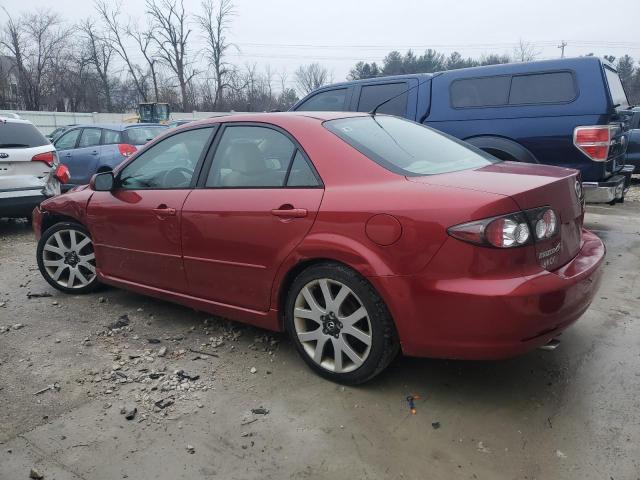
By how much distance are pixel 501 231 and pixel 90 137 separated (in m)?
9.48

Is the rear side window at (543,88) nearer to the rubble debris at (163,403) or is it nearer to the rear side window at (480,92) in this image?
the rear side window at (480,92)

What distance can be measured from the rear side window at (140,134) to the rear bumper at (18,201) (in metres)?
3.14

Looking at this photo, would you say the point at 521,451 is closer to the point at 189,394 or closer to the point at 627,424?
the point at 627,424

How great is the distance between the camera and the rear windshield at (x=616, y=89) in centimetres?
591

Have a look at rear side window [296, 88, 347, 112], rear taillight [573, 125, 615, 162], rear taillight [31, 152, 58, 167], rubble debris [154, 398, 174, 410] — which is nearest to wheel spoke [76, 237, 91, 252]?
rubble debris [154, 398, 174, 410]

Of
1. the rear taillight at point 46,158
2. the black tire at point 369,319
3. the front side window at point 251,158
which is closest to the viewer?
the black tire at point 369,319

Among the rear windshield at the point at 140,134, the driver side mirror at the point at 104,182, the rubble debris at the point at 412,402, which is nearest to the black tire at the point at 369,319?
the rubble debris at the point at 412,402

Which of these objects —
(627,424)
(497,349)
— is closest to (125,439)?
(497,349)

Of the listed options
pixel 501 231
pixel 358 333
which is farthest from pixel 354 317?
pixel 501 231

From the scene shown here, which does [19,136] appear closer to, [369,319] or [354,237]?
[354,237]

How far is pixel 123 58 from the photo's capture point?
54.2 metres

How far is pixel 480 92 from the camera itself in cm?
643

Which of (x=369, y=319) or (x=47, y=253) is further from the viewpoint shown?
(x=47, y=253)

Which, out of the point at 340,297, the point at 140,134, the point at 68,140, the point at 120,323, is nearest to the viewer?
the point at 340,297
